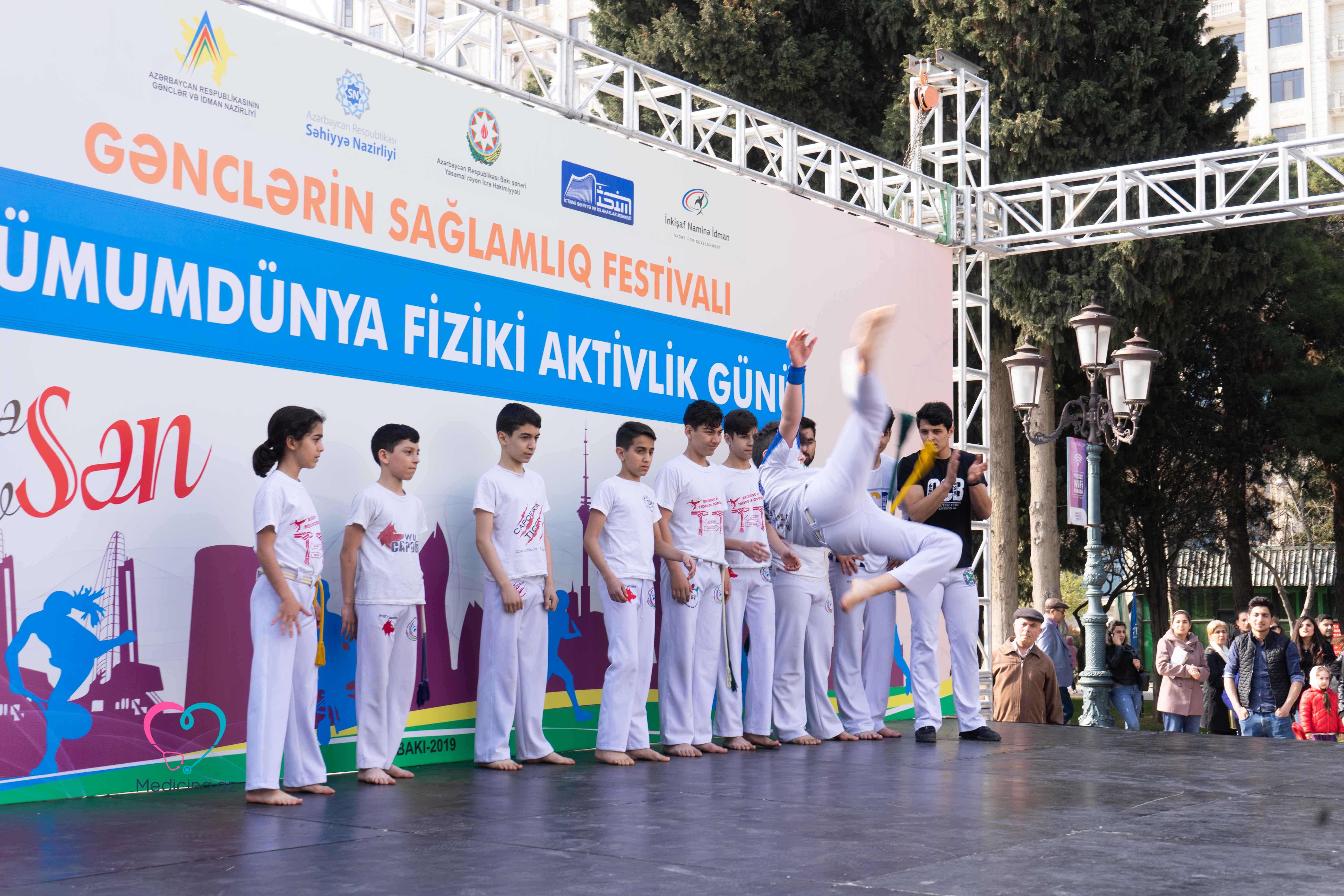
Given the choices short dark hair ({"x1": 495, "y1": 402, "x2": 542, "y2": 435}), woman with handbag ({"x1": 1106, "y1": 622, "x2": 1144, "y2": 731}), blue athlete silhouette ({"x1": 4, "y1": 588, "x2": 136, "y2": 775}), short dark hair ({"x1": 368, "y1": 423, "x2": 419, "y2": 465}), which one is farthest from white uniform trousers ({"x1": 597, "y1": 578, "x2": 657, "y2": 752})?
woman with handbag ({"x1": 1106, "y1": 622, "x2": 1144, "y2": 731})

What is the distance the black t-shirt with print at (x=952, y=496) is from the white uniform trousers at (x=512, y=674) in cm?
219

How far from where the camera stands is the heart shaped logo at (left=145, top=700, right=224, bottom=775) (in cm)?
577

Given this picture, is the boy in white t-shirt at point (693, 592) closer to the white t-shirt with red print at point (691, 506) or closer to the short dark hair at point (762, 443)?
the white t-shirt with red print at point (691, 506)

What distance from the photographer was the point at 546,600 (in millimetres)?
6844

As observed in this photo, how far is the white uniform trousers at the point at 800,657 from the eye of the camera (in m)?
7.99

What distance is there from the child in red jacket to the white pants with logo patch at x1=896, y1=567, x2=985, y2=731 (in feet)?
12.6

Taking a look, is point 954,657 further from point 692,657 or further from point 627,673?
point 627,673

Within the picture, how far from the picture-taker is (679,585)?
7.29 meters

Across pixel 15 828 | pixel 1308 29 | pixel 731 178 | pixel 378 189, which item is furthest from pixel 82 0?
pixel 1308 29

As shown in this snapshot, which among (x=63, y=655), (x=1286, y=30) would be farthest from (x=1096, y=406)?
(x=1286, y=30)

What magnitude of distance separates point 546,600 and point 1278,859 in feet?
12.3

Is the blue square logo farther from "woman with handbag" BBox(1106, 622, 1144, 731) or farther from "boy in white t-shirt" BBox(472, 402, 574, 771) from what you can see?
"woman with handbag" BBox(1106, 622, 1144, 731)

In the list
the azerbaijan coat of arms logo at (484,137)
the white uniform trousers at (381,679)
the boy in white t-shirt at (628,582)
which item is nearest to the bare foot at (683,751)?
the boy in white t-shirt at (628,582)

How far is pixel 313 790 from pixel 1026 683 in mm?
5352
